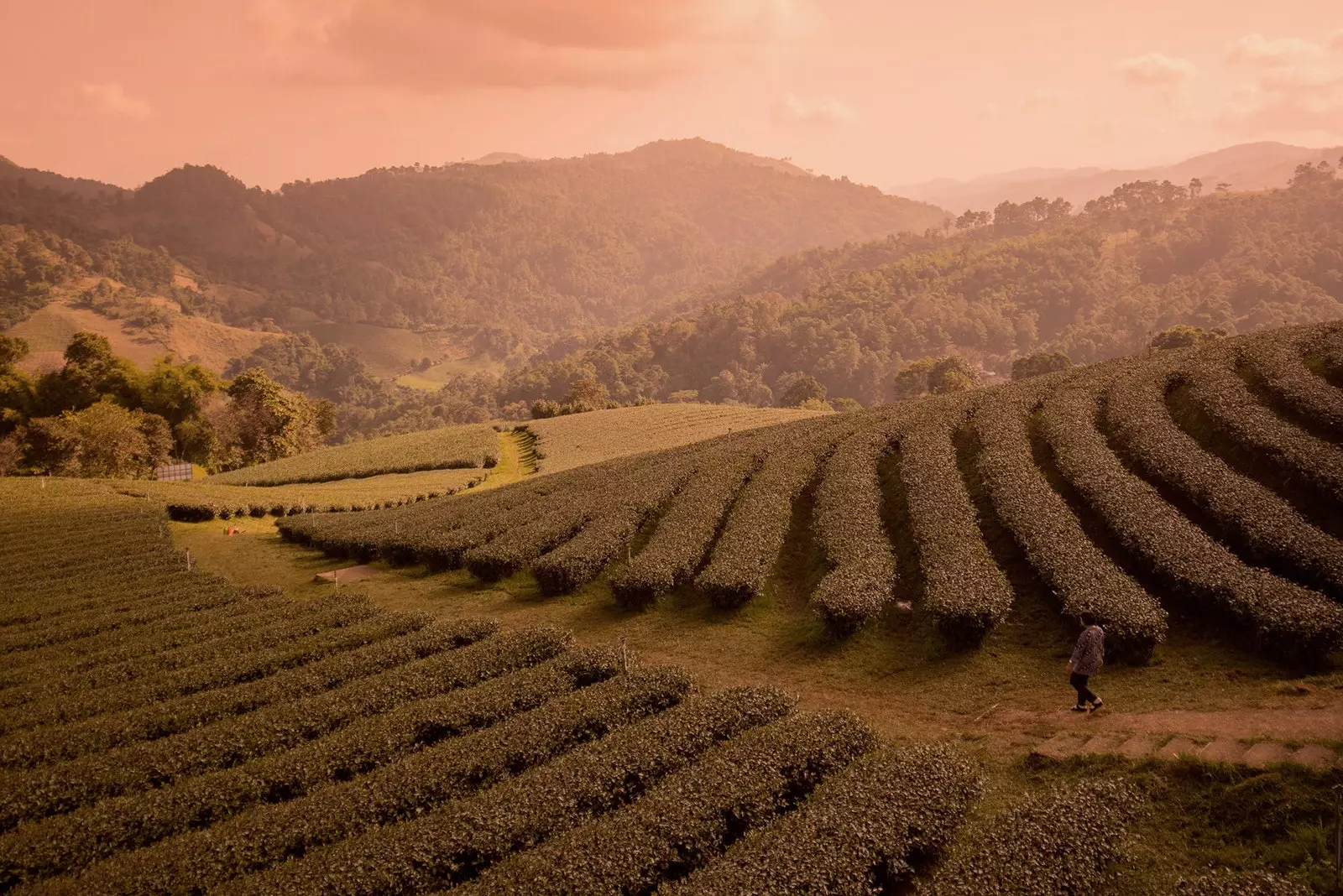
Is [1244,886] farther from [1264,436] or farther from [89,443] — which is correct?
[89,443]

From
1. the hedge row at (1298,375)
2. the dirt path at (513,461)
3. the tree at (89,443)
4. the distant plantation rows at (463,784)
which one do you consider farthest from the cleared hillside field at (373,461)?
the hedge row at (1298,375)

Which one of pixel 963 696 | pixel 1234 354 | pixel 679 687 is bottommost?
pixel 963 696

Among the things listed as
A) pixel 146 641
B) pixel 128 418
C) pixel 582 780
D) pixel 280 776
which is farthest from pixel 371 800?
pixel 128 418

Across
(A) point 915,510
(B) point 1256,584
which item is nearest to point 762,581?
(A) point 915,510

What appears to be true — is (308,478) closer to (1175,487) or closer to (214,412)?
(214,412)

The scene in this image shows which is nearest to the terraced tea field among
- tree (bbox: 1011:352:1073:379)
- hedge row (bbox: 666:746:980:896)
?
hedge row (bbox: 666:746:980:896)
